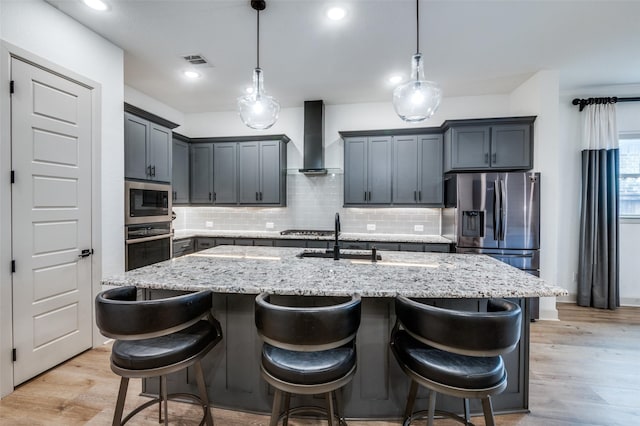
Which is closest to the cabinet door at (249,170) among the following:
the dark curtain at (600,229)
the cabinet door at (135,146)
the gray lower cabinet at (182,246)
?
the gray lower cabinet at (182,246)

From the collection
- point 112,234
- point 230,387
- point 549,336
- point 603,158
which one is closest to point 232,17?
point 112,234

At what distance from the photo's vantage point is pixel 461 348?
122cm

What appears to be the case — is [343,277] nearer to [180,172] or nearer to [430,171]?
[430,171]

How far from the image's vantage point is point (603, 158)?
3746mm

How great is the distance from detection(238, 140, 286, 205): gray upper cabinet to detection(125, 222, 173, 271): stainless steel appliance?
1.32m

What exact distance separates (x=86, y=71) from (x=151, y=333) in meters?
2.63

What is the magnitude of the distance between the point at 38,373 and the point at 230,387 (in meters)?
1.69

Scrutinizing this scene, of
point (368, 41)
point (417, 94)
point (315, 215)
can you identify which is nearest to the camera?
point (417, 94)

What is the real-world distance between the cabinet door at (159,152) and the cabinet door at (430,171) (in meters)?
3.37

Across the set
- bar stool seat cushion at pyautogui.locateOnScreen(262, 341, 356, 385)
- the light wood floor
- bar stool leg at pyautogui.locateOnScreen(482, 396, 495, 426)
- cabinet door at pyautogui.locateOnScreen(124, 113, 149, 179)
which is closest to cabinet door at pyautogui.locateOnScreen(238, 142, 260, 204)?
cabinet door at pyautogui.locateOnScreen(124, 113, 149, 179)

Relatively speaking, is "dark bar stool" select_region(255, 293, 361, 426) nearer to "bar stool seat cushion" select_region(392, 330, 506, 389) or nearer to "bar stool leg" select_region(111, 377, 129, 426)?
"bar stool seat cushion" select_region(392, 330, 506, 389)

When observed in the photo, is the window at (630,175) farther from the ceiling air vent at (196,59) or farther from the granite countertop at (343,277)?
the ceiling air vent at (196,59)

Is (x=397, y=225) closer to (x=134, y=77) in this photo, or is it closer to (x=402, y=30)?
(x=402, y=30)

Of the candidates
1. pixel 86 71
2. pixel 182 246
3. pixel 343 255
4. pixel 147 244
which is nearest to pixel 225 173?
pixel 182 246
